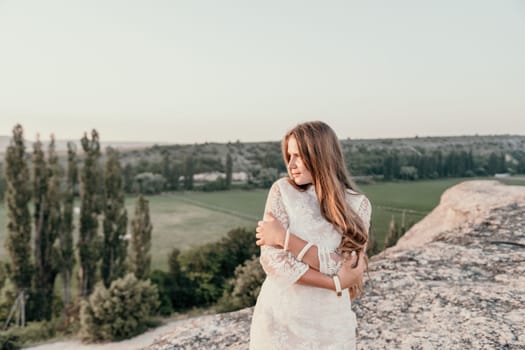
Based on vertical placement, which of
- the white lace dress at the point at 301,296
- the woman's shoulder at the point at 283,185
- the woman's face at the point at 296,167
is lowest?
the white lace dress at the point at 301,296

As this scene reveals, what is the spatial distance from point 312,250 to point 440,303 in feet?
7.10

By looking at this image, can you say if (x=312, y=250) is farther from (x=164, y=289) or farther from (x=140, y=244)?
(x=140, y=244)

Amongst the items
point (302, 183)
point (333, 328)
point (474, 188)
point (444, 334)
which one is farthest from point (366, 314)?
point (474, 188)

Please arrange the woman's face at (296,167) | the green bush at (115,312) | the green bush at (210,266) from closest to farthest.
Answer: the woman's face at (296,167)
the green bush at (115,312)
the green bush at (210,266)

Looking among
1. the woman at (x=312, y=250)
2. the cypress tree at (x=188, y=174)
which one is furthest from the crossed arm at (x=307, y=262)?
the cypress tree at (x=188, y=174)

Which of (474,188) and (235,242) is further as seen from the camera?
(235,242)

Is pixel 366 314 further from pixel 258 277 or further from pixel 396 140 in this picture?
pixel 396 140

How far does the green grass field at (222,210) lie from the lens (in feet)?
108

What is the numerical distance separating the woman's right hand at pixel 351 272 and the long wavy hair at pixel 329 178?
5 cm

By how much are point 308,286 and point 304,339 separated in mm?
262

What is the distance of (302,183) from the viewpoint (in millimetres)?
2232

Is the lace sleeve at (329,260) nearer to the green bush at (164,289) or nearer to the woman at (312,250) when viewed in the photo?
the woman at (312,250)

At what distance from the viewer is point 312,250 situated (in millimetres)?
2078

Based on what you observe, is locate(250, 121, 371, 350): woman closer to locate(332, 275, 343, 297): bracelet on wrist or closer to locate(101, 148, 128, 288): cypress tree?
locate(332, 275, 343, 297): bracelet on wrist
